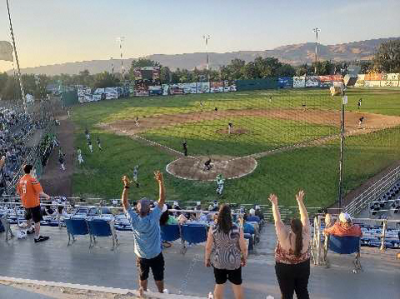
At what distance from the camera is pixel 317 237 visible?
8.17 metres

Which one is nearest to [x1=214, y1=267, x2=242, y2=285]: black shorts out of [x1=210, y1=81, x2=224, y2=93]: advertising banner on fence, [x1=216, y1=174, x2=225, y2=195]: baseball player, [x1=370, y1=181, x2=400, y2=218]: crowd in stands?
[x1=370, y1=181, x2=400, y2=218]: crowd in stands

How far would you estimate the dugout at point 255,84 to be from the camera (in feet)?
278

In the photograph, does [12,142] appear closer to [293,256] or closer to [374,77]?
[293,256]

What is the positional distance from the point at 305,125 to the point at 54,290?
38.2 meters

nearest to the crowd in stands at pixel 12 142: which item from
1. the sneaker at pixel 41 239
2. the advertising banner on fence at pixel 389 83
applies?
the sneaker at pixel 41 239

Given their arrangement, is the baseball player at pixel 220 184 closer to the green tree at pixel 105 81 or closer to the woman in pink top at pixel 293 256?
the woman in pink top at pixel 293 256

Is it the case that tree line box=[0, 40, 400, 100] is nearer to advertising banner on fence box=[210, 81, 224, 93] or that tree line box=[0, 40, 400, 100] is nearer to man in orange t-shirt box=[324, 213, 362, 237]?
advertising banner on fence box=[210, 81, 224, 93]

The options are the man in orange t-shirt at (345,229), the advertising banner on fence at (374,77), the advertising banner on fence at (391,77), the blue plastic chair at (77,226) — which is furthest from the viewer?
the advertising banner on fence at (374,77)

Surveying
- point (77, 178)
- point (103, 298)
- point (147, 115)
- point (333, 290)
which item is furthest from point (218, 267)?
point (147, 115)

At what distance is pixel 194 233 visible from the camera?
8820 millimetres

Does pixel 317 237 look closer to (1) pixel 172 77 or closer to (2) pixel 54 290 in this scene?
(2) pixel 54 290

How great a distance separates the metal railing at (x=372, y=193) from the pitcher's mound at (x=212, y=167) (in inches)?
308

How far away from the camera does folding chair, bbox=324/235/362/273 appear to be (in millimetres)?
7887

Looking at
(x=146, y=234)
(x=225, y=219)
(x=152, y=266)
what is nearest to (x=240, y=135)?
(x=152, y=266)
